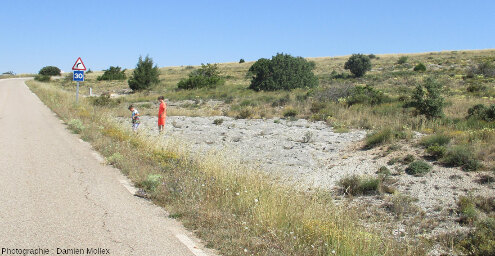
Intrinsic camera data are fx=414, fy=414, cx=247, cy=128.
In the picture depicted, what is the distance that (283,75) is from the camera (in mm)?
35625

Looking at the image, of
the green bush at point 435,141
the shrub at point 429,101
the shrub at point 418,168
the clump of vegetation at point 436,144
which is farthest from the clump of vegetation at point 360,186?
the shrub at point 429,101

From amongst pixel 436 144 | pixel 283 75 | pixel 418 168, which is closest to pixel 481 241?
pixel 418 168

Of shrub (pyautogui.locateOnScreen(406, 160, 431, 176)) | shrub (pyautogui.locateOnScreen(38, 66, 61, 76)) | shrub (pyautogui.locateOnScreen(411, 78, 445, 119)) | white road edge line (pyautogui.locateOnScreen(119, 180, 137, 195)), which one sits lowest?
shrub (pyautogui.locateOnScreen(406, 160, 431, 176))

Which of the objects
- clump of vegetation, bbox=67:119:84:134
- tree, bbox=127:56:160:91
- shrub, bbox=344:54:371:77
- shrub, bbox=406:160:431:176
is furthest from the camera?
shrub, bbox=344:54:371:77

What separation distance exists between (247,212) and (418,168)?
6724mm

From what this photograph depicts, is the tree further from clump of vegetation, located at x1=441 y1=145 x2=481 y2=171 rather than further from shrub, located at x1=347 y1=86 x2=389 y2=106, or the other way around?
clump of vegetation, located at x1=441 y1=145 x2=481 y2=171

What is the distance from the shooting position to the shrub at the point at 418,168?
35.0ft

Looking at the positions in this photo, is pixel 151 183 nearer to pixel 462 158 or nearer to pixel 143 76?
pixel 462 158

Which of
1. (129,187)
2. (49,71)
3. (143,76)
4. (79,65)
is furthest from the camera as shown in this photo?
(49,71)

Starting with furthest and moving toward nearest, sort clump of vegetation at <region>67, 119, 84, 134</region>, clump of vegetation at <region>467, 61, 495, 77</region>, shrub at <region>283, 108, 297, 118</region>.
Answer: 1. clump of vegetation at <region>467, 61, 495, 77</region>
2. shrub at <region>283, 108, 297, 118</region>
3. clump of vegetation at <region>67, 119, 84, 134</region>

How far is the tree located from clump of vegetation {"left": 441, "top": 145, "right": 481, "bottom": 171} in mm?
38971

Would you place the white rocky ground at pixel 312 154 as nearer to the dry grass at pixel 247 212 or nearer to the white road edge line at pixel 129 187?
the dry grass at pixel 247 212

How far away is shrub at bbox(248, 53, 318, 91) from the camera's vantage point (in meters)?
35.3

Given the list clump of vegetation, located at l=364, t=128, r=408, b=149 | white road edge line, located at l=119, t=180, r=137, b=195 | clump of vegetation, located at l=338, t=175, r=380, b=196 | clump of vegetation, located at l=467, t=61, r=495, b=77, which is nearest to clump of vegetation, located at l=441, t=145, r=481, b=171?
clump of vegetation, located at l=338, t=175, r=380, b=196
